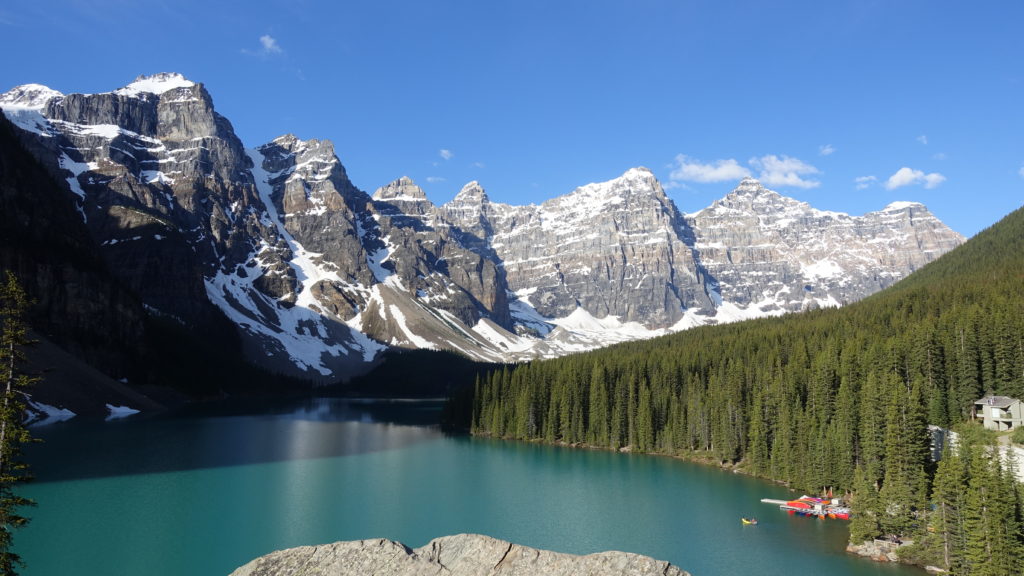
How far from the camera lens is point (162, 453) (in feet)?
275

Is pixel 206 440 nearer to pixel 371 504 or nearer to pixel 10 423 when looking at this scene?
pixel 371 504

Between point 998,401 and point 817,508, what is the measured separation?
20.4 metres

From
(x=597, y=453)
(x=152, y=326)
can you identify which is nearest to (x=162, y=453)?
(x=597, y=453)

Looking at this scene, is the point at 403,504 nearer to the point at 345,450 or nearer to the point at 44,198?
the point at 345,450

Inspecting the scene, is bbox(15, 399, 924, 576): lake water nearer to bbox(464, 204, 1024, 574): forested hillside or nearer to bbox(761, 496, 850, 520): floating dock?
bbox(761, 496, 850, 520): floating dock

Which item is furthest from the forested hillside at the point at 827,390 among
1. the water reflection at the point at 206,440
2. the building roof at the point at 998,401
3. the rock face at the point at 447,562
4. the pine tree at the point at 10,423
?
the pine tree at the point at 10,423

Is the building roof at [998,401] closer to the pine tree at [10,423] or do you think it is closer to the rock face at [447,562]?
the rock face at [447,562]

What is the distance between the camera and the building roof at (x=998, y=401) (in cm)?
5913

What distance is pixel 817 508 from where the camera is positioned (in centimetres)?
5562

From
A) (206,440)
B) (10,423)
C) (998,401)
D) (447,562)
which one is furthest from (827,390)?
(206,440)

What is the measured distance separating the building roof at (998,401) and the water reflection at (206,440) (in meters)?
72.3

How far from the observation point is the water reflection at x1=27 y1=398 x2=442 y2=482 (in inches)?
2953

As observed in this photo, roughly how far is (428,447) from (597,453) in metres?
24.9

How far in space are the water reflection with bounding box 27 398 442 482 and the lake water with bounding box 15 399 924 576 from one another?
1.69 feet
